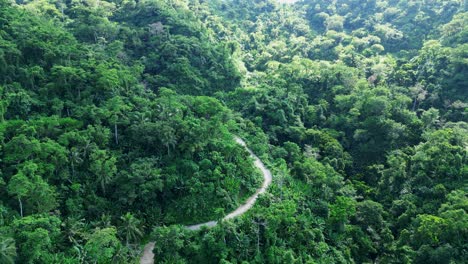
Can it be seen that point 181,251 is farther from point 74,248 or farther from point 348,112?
point 348,112

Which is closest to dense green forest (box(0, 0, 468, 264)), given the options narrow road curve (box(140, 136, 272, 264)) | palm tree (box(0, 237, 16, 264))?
palm tree (box(0, 237, 16, 264))

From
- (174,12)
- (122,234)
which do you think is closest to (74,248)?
(122,234)

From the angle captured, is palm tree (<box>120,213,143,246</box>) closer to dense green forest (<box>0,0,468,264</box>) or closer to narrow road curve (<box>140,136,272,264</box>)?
dense green forest (<box>0,0,468,264</box>)

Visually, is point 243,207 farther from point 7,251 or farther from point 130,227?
point 7,251

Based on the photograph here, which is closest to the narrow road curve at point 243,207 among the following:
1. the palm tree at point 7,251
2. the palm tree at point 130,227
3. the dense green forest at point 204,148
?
the dense green forest at point 204,148

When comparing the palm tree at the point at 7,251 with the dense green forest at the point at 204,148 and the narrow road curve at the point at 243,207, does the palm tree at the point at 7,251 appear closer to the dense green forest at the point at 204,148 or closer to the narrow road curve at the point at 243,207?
the dense green forest at the point at 204,148

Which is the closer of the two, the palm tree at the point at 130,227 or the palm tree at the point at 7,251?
the palm tree at the point at 7,251
